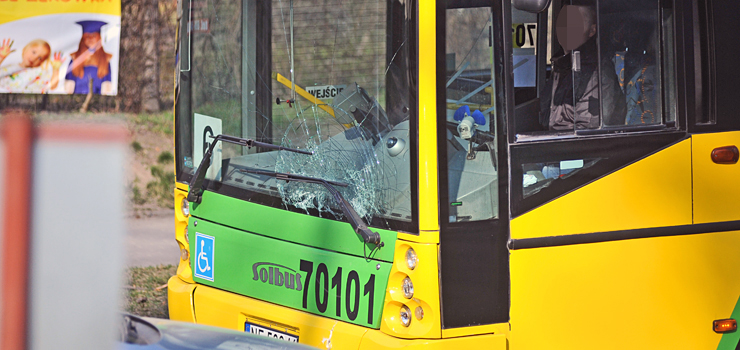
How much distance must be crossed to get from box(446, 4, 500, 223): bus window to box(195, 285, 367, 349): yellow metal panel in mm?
800

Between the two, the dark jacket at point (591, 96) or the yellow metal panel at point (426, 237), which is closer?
the yellow metal panel at point (426, 237)

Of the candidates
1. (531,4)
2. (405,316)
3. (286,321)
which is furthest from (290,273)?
(531,4)

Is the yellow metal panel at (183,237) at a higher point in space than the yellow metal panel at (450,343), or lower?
higher

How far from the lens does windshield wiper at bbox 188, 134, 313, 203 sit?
11.3 ft

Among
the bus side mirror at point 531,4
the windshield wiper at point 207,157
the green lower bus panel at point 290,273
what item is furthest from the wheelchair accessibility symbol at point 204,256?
the bus side mirror at point 531,4

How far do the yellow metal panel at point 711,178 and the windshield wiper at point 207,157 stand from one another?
6.19ft

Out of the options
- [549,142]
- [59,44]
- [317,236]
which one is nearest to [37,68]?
[59,44]

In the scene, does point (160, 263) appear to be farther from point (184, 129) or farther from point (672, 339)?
point (672, 339)

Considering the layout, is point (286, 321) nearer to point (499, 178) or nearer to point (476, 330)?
point (476, 330)

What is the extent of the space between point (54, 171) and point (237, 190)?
8.40 ft

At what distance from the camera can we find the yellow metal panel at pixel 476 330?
2926mm

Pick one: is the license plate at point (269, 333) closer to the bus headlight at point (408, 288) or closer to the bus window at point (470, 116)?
the bus headlight at point (408, 288)

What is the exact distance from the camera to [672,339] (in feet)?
10.3

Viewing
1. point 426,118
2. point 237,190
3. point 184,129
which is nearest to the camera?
point 426,118
